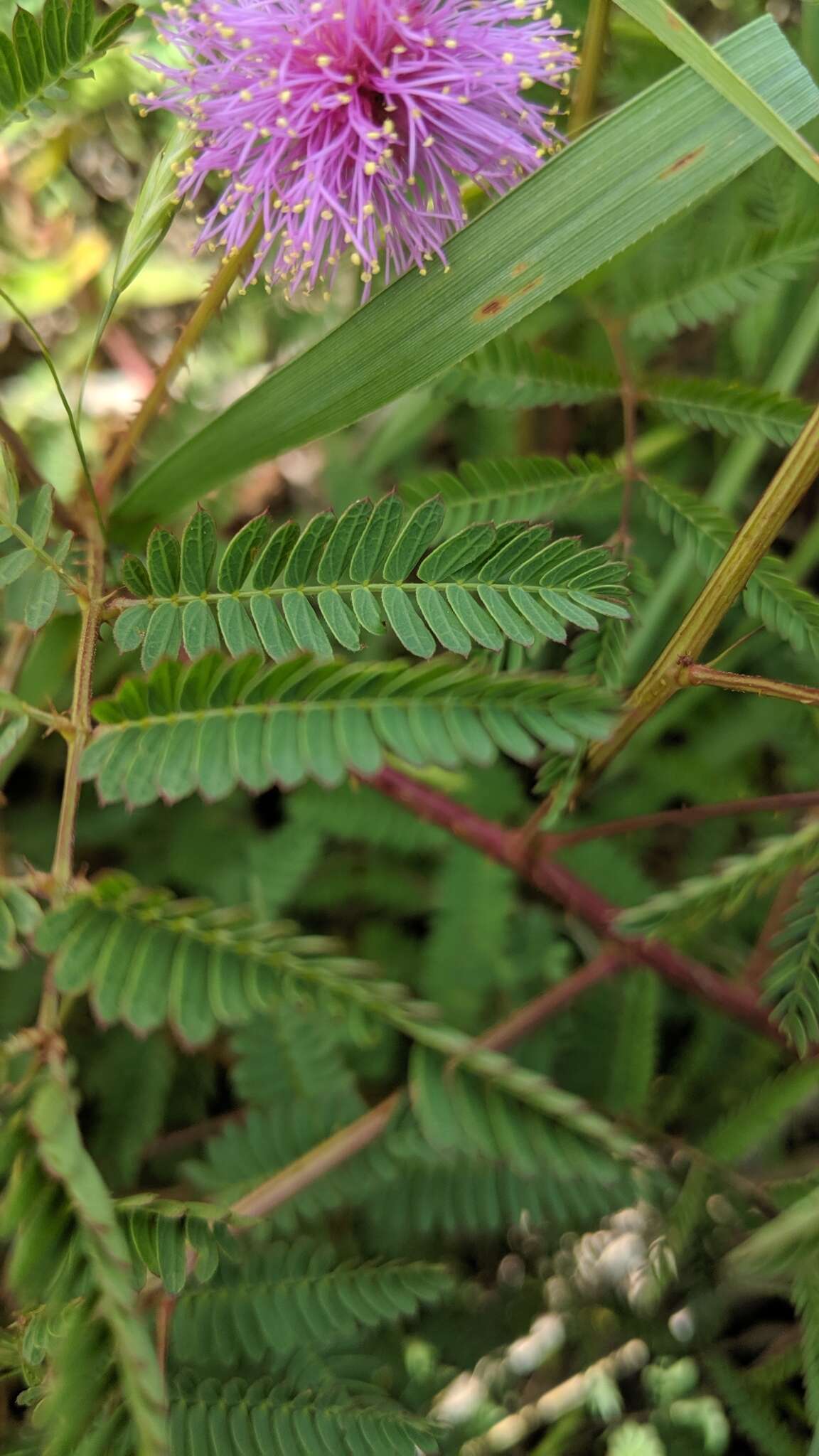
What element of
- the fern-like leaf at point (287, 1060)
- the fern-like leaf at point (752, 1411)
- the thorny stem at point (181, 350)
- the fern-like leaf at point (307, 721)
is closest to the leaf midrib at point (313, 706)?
the fern-like leaf at point (307, 721)

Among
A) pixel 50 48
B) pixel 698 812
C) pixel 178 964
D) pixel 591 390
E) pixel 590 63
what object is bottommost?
Answer: pixel 698 812

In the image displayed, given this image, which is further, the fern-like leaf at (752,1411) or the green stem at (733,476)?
the green stem at (733,476)

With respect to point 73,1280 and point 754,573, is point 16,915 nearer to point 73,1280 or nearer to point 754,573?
point 73,1280

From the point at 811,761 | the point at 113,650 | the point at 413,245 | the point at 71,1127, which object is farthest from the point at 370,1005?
the point at 811,761

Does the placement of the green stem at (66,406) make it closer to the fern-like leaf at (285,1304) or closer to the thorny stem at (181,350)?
the thorny stem at (181,350)

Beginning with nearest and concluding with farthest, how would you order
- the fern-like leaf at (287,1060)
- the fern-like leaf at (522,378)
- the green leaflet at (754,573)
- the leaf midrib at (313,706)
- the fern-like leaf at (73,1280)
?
the fern-like leaf at (73,1280) < the leaf midrib at (313,706) < the green leaflet at (754,573) < the fern-like leaf at (522,378) < the fern-like leaf at (287,1060)

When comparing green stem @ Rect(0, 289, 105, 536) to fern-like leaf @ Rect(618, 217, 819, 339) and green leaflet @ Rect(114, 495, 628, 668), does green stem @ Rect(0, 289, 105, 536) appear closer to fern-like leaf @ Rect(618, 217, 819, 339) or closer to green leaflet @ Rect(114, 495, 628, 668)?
green leaflet @ Rect(114, 495, 628, 668)

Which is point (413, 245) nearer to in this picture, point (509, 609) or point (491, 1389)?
point (509, 609)

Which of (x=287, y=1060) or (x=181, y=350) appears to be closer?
(x=181, y=350)

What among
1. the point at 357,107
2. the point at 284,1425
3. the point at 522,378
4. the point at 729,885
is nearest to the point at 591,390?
the point at 522,378
